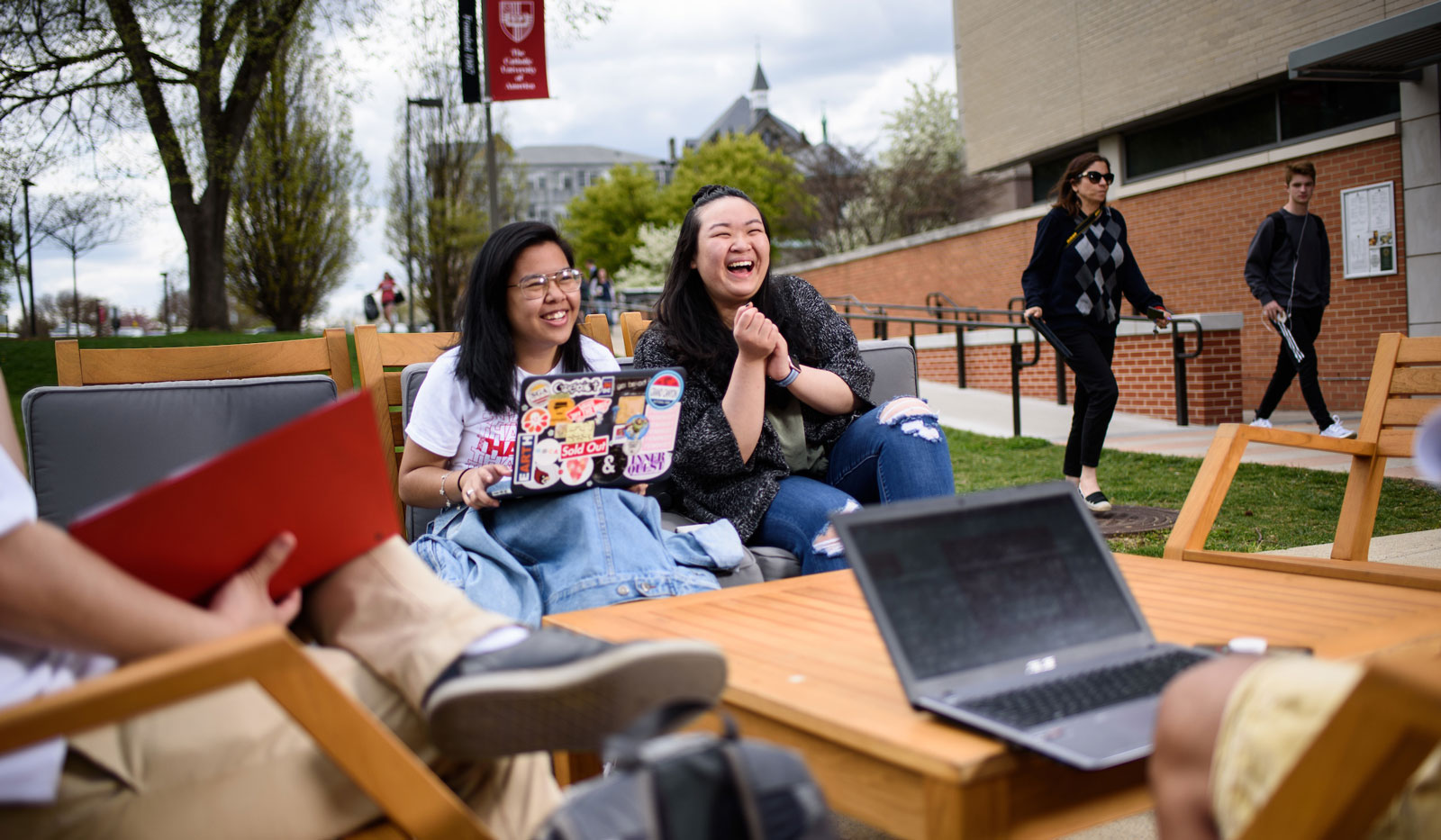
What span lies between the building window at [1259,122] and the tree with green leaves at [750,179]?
13.8m

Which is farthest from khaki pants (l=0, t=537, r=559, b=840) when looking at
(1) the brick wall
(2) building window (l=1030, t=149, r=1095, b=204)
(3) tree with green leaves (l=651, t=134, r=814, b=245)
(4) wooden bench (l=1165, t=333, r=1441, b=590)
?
(3) tree with green leaves (l=651, t=134, r=814, b=245)

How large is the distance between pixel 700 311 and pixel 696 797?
98.8 inches

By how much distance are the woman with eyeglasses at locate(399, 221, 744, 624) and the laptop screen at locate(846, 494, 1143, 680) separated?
1082 millimetres

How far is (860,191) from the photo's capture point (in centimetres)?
2634

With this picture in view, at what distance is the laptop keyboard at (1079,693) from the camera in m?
1.36

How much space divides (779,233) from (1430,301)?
22.8 m

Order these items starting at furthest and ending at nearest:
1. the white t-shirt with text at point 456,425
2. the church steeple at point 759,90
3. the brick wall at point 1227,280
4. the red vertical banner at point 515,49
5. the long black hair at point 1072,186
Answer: the church steeple at point 759,90 < the red vertical banner at point 515,49 < the brick wall at point 1227,280 < the long black hair at point 1072,186 < the white t-shirt with text at point 456,425

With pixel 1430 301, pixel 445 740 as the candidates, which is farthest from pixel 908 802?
pixel 1430 301

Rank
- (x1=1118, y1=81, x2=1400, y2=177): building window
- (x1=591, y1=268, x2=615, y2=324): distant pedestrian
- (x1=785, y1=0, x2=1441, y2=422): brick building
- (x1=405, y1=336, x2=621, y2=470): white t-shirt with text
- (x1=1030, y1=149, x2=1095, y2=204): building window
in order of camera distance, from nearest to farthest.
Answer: (x1=405, y1=336, x2=621, y2=470): white t-shirt with text < (x1=785, y1=0, x2=1441, y2=422): brick building < (x1=1118, y1=81, x2=1400, y2=177): building window < (x1=1030, y1=149, x2=1095, y2=204): building window < (x1=591, y1=268, x2=615, y2=324): distant pedestrian

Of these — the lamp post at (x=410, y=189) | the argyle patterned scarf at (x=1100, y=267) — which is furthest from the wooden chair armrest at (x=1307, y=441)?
the lamp post at (x=410, y=189)

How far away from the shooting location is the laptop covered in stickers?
244 cm

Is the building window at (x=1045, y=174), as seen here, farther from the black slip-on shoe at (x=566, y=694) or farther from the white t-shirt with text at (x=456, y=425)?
the black slip-on shoe at (x=566, y=694)

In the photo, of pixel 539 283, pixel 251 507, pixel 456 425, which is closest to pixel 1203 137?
pixel 539 283

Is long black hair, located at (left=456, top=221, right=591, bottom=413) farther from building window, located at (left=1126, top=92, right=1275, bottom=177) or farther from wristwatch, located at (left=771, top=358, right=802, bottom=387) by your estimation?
building window, located at (left=1126, top=92, right=1275, bottom=177)
